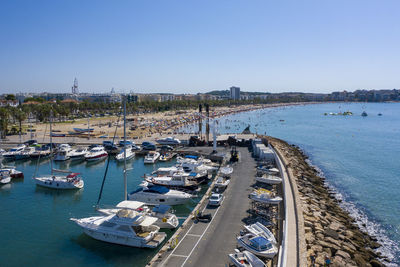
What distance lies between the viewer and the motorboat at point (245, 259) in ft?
49.6

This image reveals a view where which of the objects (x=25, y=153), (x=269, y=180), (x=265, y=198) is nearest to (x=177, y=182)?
(x=269, y=180)

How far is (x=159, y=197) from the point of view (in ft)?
91.3

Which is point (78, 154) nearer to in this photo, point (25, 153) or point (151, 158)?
point (25, 153)

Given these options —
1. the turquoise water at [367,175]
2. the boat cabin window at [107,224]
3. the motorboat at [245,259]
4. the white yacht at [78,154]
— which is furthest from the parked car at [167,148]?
the motorboat at [245,259]

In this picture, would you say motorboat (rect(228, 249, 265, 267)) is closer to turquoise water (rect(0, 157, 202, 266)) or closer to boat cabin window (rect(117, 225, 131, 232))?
turquoise water (rect(0, 157, 202, 266))

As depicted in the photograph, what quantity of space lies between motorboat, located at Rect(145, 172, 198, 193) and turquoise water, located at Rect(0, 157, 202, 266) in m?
2.76

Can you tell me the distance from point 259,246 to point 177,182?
16.3 metres

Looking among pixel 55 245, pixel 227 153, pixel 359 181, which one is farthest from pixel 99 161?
pixel 359 181

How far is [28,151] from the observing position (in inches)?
1933

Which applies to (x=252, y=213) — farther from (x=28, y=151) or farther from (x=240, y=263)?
(x=28, y=151)

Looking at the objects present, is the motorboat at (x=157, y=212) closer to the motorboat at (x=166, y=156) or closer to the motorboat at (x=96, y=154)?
the motorboat at (x=166, y=156)

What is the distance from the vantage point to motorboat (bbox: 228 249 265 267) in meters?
15.1

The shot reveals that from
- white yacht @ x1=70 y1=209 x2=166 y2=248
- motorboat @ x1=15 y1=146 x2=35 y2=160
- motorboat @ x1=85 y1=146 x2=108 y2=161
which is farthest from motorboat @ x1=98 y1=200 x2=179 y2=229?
motorboat @ x1=15 y1=146 x2=35 y2=160

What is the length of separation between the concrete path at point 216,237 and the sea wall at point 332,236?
4.54 meters
